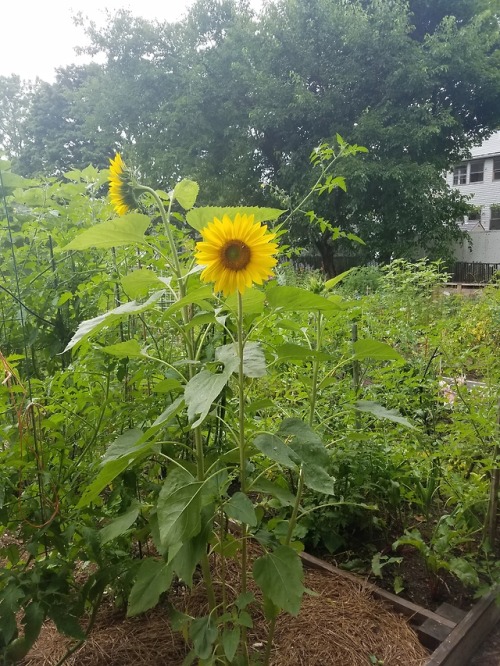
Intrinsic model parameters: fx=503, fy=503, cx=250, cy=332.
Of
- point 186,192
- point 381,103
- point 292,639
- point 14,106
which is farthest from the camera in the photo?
point 14,106

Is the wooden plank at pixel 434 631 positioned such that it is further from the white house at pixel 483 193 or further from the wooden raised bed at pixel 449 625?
the white house at pixel 483 193

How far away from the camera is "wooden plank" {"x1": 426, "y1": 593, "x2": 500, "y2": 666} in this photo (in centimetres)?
165

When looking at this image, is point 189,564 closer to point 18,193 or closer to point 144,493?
point 144,493

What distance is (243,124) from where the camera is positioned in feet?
55.7

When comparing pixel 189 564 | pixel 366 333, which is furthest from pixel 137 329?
pixel 366 333

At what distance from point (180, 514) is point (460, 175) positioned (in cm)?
2783

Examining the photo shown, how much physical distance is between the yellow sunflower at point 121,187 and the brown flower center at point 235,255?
44 centimetres

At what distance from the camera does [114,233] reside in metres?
1.12

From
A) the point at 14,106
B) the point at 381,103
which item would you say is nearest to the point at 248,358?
the point at 381,103

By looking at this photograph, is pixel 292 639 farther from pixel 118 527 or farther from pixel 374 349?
pixel 374 349

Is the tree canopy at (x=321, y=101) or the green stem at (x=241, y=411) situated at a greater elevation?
the tree canopy at (x=321, y=101)

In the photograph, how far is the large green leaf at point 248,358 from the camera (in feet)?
3.34

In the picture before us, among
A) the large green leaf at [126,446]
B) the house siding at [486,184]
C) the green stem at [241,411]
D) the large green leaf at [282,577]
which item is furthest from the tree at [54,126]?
the large green leaf at [282,577]

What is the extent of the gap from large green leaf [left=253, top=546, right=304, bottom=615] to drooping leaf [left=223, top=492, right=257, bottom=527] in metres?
0.14
